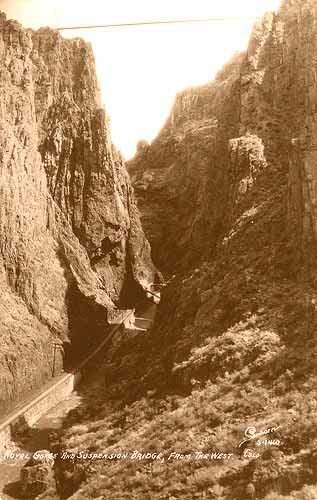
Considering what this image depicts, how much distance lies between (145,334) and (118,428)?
11.3 metres

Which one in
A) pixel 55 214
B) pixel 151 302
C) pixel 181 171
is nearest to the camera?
pixel 55 214

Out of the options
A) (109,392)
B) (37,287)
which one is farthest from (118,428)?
(37,287)

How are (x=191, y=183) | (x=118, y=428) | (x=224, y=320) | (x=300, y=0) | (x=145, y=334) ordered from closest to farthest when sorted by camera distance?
(x=118, y=428) → (x=224, y=320) → (x=145, y=334) → (x=300, y=0) → (x=191, y=183)

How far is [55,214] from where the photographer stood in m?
44.0

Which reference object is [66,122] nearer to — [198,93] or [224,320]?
[224,320]

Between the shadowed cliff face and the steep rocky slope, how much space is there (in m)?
5.18

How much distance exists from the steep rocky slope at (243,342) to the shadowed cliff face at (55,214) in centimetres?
518

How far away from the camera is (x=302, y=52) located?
37188 millimetres

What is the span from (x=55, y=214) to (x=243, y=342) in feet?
82.8

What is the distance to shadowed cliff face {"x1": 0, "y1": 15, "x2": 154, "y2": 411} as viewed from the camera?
111ft
